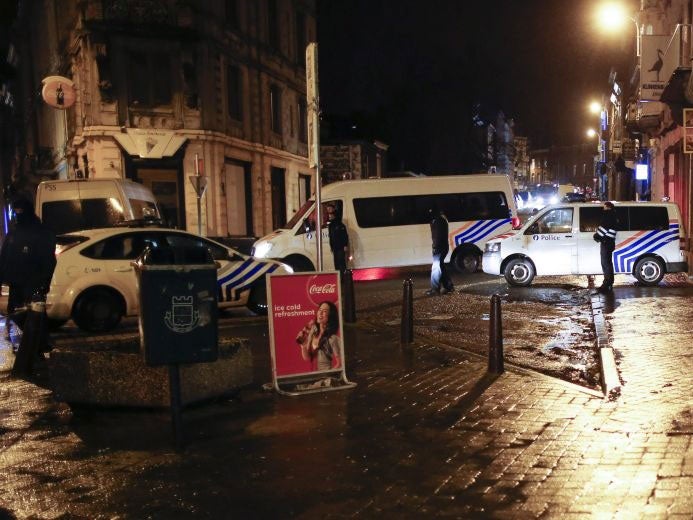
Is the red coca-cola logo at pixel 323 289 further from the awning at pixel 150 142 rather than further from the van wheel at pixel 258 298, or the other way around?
the awning at pixel 150 142

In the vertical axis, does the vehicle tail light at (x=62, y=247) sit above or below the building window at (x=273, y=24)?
below

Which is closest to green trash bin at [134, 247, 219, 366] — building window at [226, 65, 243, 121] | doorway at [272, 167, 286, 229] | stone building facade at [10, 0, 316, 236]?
stone building facade at [10, 0, 316, 236]

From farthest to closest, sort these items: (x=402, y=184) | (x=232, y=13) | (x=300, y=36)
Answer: (x=300, y=36), (x=232, y=13), (x=402, y=184)

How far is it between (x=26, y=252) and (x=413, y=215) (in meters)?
10.7

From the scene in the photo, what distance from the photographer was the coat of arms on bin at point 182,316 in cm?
530

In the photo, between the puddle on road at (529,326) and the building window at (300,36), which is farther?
the building window at (300,36)

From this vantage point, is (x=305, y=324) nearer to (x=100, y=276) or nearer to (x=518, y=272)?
(x=100, y=276)

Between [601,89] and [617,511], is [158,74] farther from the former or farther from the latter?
[601,89]

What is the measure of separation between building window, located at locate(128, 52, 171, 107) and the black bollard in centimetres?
1667

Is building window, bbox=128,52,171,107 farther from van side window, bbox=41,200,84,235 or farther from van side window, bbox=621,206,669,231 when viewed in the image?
van side window, bbox=621,206,669,231

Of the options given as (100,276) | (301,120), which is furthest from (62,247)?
(301,120)

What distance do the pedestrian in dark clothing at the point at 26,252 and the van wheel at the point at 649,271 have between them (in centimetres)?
1165

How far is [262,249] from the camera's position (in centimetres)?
1622

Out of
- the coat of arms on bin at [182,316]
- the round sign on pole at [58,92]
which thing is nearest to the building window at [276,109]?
the round sign on pole at [58,92]
